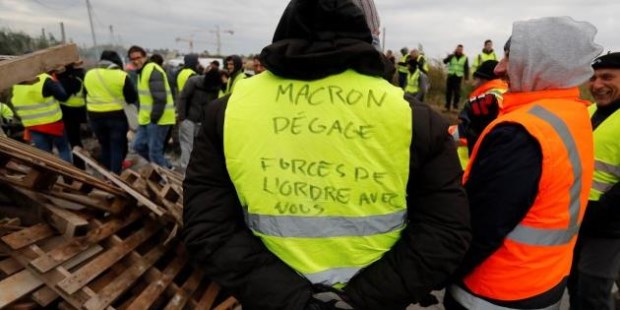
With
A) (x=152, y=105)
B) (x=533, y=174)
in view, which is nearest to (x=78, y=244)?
(x=533, y=174)

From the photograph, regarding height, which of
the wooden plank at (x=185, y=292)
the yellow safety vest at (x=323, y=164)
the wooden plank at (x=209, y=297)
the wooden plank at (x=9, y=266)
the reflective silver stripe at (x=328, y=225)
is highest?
the yellow safety vest at (x=323, y=164)

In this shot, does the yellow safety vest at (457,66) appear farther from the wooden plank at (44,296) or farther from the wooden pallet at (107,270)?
the wooden plank at (44,296)

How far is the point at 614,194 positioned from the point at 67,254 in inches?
125

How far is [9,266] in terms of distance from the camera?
217 centimetres

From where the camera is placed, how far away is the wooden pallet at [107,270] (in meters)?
2.13

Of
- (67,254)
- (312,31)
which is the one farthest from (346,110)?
(67,254)

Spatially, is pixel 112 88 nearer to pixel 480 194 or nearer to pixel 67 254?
pixel 67 254

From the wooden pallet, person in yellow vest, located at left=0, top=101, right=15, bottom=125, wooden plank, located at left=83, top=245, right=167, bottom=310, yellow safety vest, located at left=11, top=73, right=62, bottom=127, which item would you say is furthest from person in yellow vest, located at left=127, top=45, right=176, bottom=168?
wooden plank, located at left=83, top=245, right=167, bottom=310

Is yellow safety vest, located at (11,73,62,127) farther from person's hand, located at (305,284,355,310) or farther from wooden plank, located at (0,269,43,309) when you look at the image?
person's hand, located at (305,284,355,310)

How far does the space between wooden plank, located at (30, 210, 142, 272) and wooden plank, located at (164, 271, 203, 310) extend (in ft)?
1.95

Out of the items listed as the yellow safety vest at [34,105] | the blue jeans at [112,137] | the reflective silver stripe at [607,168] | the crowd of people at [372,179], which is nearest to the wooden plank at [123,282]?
the crowd of people at [372,179]

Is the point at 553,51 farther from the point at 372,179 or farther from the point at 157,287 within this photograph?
the point at 157,287

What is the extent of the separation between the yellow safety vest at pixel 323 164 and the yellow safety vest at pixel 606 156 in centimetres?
179

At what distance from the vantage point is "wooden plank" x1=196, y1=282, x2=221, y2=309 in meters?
2.75
